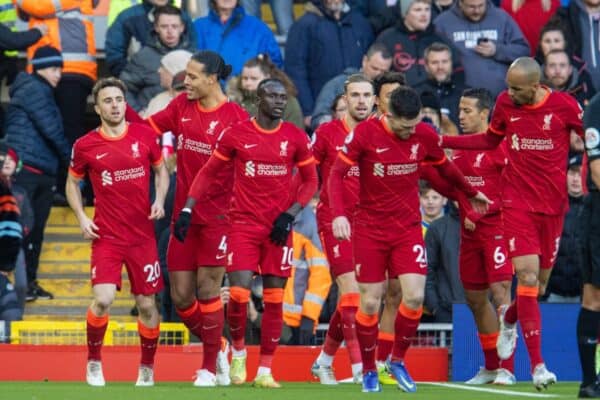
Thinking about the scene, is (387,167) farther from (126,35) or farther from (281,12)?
(281,12)

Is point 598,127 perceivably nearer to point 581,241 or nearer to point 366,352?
A: point 581,241

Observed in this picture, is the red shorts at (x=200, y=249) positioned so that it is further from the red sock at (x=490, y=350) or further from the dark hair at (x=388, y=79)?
the red sock at (x=490, y=350)

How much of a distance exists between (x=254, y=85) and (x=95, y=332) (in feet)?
13.5

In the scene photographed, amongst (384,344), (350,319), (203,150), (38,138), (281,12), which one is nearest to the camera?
(384,344)

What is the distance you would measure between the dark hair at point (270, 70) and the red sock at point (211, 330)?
136 inches

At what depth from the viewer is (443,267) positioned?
749 inches

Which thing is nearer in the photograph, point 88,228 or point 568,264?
point 88,228

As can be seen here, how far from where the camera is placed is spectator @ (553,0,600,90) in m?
21.9

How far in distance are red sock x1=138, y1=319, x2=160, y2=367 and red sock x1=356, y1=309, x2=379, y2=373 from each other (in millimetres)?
1942

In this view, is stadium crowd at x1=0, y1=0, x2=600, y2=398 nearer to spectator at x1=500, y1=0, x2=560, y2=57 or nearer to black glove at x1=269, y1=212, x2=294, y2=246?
black glove at x1=269, y1=212, x2=294, y2=246

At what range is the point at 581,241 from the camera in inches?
539

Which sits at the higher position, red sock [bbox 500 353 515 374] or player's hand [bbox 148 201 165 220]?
player's hand [bbox 148 201 165 220]

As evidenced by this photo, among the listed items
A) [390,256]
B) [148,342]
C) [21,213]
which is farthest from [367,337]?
[21,213]

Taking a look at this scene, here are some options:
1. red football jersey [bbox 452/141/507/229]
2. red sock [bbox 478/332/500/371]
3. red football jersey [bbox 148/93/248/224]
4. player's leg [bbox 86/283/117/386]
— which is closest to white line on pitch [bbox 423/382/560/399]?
red sock [bbox 478/332/500/371]
